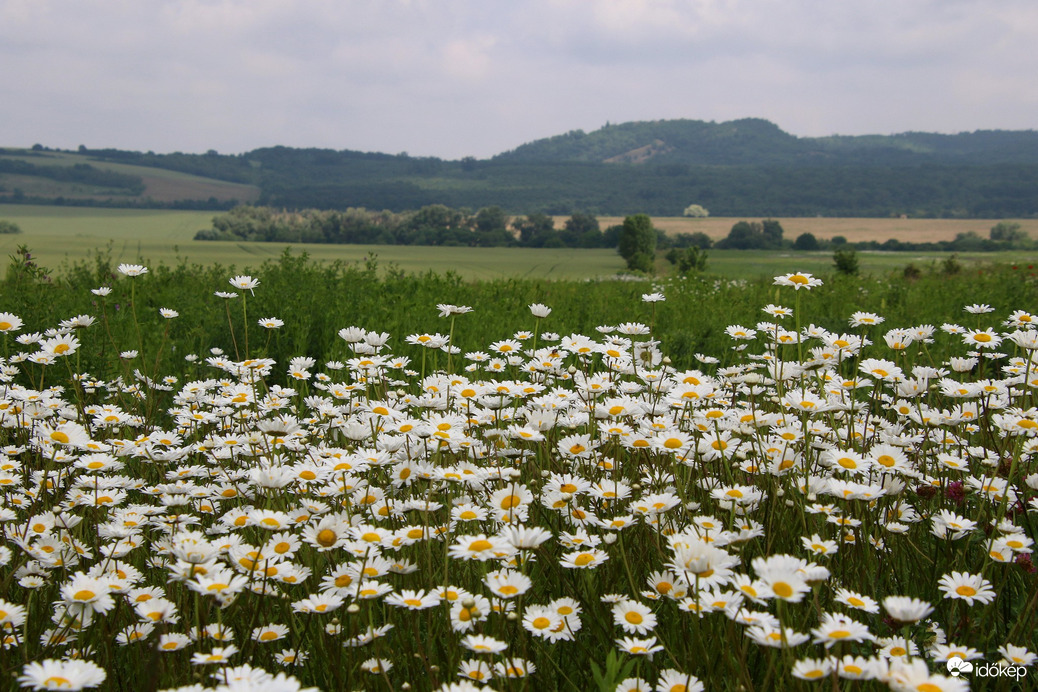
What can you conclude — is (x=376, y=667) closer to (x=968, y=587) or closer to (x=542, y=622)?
(x=542, y=622)

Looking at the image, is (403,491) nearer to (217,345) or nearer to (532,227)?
(217,345)

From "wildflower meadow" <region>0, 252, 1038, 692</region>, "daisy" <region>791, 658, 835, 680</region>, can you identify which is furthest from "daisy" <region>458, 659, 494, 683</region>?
"daisy" <region>791, 658, 835, 680</region>

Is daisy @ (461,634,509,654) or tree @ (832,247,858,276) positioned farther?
tree @ (832,247,858,276)

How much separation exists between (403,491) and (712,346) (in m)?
5.49

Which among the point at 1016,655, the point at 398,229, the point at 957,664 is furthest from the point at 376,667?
Answer: the point at 398,229

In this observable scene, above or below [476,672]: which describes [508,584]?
above

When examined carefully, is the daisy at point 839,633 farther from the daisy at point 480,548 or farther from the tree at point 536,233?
the tree at point 536,233

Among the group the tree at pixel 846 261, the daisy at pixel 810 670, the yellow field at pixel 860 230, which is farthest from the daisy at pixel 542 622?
the yellow field at pixel 860 230

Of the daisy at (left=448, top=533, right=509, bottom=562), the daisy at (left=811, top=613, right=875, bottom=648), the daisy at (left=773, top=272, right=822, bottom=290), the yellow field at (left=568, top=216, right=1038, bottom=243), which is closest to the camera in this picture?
the daisy at (left=811, top=613, right=875, bottom=648)

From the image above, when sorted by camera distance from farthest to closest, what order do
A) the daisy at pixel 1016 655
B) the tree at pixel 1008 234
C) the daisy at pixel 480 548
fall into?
the tree at pixel 1008 234, the daisy at pixel 480 548, the daisy at pixel 1016 655

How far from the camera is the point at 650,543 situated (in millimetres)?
2340

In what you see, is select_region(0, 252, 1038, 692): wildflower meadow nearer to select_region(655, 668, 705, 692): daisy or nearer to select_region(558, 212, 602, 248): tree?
select_region(655, 668, 705, 692): daisy

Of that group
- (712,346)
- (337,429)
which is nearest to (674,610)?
(337,429)

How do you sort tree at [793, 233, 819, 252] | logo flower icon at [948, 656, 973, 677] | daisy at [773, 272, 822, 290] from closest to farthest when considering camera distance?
logo flower icon at [948, 656, 973, 677], daisy at [773, 272, 822, 290], tree at [793, 233, 819, 252]
